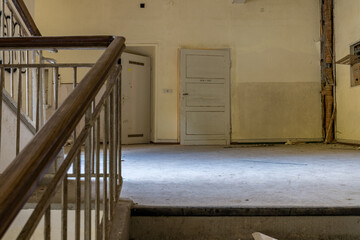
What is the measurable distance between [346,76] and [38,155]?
21.7 ft

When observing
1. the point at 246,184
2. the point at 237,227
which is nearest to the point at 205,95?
the point at 246,184

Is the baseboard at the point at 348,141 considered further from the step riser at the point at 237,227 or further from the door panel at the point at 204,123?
the step riser at the point at 237,227

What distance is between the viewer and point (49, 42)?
148cm

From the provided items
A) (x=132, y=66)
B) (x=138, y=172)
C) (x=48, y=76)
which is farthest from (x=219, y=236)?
(x=48, y=76)

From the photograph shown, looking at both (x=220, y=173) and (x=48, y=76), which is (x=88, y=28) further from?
(x=220, y=173)

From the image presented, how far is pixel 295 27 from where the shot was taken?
6.80 metres

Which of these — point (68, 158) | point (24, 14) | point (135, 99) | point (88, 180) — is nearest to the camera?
point (68, 158)

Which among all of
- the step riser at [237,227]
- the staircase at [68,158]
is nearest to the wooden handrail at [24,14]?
the staircase at [68,158]

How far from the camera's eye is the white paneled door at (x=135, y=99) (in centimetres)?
659

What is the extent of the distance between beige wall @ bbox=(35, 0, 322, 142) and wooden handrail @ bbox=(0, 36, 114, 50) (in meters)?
5.21

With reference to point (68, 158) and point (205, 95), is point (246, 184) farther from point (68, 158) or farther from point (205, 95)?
point (205, 95)

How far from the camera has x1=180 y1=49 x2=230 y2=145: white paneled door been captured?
21.7 feet

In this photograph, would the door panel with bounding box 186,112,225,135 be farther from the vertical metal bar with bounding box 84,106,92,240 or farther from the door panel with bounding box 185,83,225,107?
the vertical metal bar with bounding box 84,106,92,240

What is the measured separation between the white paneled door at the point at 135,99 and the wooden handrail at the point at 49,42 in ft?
16.5
